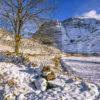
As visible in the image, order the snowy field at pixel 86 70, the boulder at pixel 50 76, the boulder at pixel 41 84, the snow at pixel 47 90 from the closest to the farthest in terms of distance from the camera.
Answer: the snow at pixel 47 90 → the boulder at pixel 41 84 → the boulder at pixel 50 76 → the snowy field at pixel 86 70

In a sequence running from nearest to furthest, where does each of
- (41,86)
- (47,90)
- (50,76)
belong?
(47,90) < (41,86) < (50,76)

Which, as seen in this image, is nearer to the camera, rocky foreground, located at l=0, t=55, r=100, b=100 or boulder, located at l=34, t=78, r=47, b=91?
rocky foreground, located at l=0, t=55, r=100, b=100

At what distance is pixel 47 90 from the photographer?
10906 mm

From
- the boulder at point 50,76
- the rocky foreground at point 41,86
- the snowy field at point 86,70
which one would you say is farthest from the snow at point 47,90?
the snowy field at point 86,70

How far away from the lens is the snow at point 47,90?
10.0 meters

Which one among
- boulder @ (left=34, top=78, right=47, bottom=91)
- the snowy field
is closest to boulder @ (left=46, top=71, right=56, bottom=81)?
boulder @ (left=34, top=78, right=47, bottom=91)

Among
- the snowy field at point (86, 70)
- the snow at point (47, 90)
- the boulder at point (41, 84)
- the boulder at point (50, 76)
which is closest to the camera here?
the snow at point (47, 90)

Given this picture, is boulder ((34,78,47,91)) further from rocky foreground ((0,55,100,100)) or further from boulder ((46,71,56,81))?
boulder ((46,71,56,81))

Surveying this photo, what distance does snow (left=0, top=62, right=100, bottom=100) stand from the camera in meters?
10.0

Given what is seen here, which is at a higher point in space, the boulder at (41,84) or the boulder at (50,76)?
the boulder at (50,76)

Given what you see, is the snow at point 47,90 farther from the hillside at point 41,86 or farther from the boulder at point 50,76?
the boulder at point 50,76

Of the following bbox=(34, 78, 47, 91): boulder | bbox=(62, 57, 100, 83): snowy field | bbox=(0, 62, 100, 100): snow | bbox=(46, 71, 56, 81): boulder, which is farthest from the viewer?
bbox=(62, 57, 100, 83): snowy field

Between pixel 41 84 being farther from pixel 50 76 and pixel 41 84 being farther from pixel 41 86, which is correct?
pixel 50 76

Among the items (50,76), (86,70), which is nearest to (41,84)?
(50,76)
